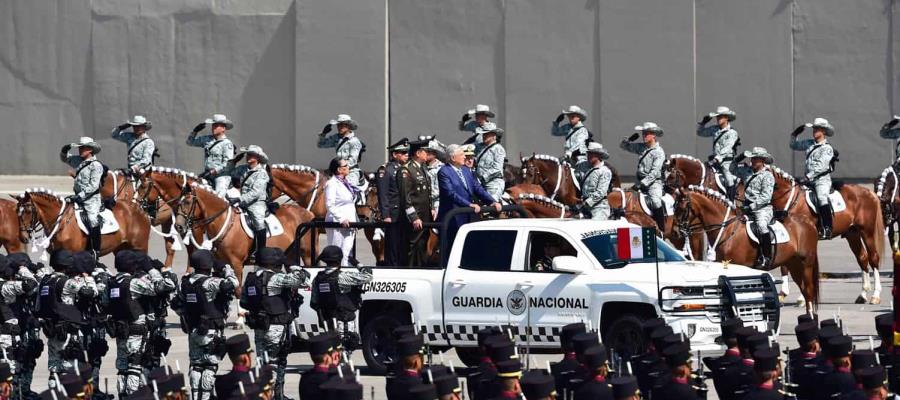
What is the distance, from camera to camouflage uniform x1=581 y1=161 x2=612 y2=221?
88.3ft

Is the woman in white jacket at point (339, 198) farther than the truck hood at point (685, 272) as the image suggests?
Yes

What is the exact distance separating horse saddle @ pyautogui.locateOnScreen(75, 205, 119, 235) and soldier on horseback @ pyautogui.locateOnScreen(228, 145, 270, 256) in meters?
2.52

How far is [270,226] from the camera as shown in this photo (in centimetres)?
2553

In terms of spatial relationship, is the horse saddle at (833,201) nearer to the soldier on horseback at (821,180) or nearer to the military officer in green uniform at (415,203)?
the soldier on horseback at (821,180)

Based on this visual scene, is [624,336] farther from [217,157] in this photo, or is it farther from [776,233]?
[217,157]

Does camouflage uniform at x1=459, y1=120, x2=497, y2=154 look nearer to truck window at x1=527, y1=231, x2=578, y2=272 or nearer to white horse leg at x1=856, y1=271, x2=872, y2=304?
white horse leg at x1=856, y1=271, x2=872, y2=304

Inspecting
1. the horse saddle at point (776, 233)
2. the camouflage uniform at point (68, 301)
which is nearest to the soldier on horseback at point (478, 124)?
the horse saddle at point (776, 233)

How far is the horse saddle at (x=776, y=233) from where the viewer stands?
81.4ft

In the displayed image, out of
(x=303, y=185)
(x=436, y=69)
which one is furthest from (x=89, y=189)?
(x=436, y=69)

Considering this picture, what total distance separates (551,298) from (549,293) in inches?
2.0

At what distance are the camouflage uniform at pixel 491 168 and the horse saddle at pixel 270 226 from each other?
380cm

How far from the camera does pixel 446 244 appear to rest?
19969 millimetres

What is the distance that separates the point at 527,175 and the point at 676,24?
1026cm

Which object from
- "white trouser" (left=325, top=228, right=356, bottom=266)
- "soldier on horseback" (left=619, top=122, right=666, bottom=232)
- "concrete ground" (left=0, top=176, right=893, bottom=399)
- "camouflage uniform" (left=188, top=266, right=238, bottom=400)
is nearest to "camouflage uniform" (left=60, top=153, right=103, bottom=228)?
"concrete ground" (left=0, top=176, right=893, bottom=399)
